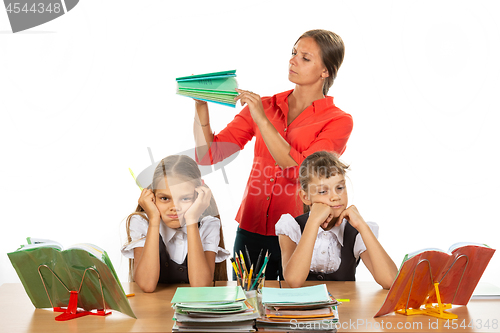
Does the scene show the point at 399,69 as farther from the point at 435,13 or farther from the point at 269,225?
the point at 269,225

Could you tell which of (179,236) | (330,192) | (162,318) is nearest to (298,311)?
(162,318)

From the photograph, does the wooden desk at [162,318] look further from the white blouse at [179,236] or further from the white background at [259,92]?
the white background at [259,92]

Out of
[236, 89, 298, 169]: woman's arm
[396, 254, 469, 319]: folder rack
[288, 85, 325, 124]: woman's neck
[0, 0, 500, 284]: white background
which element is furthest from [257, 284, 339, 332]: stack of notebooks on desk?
[0, 0, 500, 284]: white background

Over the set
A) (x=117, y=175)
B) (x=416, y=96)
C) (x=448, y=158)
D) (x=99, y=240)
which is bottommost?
(x=99, y=240)

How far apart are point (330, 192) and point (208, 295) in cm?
65

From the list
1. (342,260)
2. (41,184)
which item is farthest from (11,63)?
(342,260)

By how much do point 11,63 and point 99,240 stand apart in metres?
1.19

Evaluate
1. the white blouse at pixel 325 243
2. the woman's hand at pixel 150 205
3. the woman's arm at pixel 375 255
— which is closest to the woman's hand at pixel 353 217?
the woman's arm at pixel 375 255

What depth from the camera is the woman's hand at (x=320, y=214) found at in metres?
1.50

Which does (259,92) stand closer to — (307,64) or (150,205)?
(307,64)

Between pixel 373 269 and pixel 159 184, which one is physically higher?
pixel 159 184

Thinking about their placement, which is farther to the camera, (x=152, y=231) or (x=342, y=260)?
(x=342, y=260)

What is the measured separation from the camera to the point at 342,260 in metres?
1.69

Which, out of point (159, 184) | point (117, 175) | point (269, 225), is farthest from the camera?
point (117, 175)
